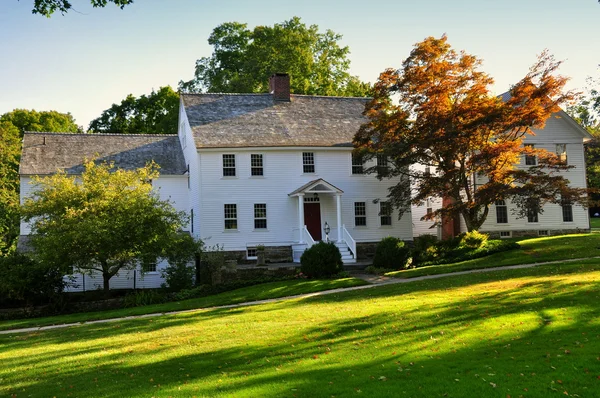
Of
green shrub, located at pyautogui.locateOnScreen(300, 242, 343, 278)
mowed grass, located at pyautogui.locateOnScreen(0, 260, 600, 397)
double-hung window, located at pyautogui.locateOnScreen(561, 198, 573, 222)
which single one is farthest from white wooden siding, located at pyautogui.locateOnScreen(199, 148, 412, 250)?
mowed grass, located at pyautogui.locateOnScreen(0, 260, 600, 397)

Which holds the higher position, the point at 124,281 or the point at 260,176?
the point at 260,176

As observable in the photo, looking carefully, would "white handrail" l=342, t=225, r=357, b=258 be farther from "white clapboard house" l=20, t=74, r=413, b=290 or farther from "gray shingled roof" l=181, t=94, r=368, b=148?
"gray shingled roof" l=181, t=94, r=368, b=148

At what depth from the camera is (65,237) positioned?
2241 cm

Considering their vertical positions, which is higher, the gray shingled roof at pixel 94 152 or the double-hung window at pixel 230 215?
the gray shingled roof at pixel 94 152

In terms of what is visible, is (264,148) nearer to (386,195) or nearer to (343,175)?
(343,175)

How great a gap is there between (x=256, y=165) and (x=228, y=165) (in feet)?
5.05

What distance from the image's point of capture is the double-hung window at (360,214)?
31406 mm

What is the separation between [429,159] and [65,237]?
55.9 ft

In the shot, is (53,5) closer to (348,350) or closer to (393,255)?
(348,350)

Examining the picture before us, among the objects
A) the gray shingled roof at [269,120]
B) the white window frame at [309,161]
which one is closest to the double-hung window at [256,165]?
the gray shingled roof at [269,120]

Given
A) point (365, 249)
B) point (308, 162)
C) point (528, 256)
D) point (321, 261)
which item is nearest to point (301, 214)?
point (308, 162)

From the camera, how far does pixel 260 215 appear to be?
98.7 feet

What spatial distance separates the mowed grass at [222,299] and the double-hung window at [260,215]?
6452 mm

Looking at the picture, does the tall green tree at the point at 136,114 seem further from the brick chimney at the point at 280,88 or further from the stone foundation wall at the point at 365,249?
the stone foundation wall at the point at 365,249
